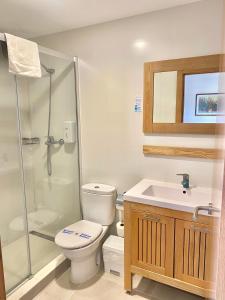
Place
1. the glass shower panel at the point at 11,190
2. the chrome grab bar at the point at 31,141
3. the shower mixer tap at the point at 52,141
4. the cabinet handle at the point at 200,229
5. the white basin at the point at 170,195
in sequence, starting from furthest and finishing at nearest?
the shower mixer tap at the point at 52,141 → the chrome grab bar at the point at 31,141 → the glass shower panel at the point at 11,190 → the white basin at the point at 170,195 → the cabinet handle at the point at 200,229

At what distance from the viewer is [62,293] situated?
6.40ft

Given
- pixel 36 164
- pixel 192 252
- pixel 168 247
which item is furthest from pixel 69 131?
pixel 192 252

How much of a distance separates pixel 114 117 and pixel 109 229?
3.99 feet

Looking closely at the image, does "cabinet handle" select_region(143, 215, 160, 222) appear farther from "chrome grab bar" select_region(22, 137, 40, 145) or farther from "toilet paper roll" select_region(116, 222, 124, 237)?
"chrome grab bar" select_region(22, 137, 40, 145)

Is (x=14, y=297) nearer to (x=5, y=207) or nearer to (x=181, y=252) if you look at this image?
(x=5, y=207)

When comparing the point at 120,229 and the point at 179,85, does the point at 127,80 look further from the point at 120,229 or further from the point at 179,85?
the point at 120,229

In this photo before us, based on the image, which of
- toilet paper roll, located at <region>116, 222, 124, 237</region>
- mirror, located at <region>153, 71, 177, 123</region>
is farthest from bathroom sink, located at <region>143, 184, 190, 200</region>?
mirror, located at <region>153, 71, 177, 123</region>

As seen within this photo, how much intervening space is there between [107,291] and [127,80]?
1923 millimetres

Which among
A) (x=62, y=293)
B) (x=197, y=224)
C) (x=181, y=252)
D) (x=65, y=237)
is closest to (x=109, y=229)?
(x=65, y=237)

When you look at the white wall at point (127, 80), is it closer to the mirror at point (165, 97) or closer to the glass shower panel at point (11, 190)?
the mirror at point (165, 97)

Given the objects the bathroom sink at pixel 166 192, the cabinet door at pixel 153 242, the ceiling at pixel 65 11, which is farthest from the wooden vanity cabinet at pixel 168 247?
the ceiling at pixel 65 11

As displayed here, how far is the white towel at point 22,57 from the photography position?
175cm

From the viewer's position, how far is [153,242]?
5.87 feet

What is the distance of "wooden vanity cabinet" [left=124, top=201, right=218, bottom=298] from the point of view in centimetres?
160
